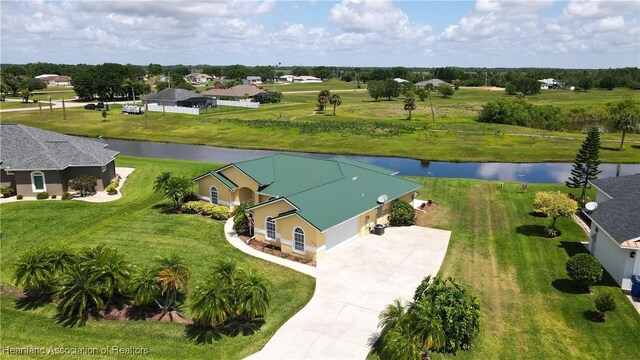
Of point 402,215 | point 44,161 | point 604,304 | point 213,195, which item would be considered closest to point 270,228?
point 213,195

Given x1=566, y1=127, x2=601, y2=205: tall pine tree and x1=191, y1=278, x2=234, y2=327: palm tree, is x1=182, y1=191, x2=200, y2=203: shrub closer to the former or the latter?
x1=191, y1=278, x2=234, y2=327: palm tree

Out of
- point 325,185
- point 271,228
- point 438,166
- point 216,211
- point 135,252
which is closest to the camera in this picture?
point 135,252

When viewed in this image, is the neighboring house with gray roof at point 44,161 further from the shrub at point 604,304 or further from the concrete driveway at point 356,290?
the shrub at point 604,304

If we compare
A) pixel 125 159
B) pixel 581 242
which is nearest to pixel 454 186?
pixel 581 242

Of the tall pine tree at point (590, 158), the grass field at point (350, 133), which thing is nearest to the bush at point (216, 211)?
the tall pine tree at point (590, 158)

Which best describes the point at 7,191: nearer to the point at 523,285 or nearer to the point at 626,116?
the point at 523,285

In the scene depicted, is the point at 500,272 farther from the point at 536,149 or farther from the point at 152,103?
the point at 152,103
